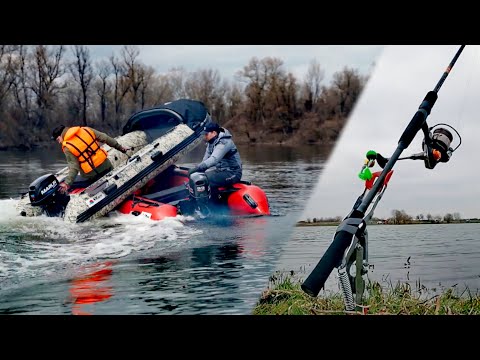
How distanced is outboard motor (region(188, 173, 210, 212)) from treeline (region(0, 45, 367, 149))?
53cm

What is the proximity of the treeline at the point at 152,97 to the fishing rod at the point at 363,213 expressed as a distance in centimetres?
64

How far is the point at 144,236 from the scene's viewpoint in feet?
15.3

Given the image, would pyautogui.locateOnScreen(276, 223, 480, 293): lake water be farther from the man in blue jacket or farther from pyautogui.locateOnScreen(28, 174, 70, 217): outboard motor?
pyautogui.locateOnScreen(28, 174, 70, 217): outboard motor

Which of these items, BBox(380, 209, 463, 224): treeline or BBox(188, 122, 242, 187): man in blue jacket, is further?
BBox(188, 122, 242, 187): man in blue jacket

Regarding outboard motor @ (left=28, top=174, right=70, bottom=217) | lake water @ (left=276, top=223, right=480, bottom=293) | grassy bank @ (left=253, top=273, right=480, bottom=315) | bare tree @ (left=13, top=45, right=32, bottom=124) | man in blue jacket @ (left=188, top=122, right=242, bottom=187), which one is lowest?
grassy bank @ (left=253, top=273, right=480, bottom=315)

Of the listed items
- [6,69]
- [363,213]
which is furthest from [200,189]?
[363,213]

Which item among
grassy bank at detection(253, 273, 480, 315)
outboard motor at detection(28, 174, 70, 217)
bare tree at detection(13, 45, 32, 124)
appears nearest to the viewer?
grassy bank at detection(253, 273, 480, 315)

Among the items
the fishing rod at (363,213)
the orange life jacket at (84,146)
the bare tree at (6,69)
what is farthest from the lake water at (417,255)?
the bare tree at (6,69)

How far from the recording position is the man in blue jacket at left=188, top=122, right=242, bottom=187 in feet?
14.4

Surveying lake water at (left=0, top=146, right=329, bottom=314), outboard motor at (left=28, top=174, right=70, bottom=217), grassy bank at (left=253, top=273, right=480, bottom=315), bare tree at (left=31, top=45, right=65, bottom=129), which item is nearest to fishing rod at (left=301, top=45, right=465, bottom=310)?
grassy bank at (left=253, top=273, right=480, bottom=315)
